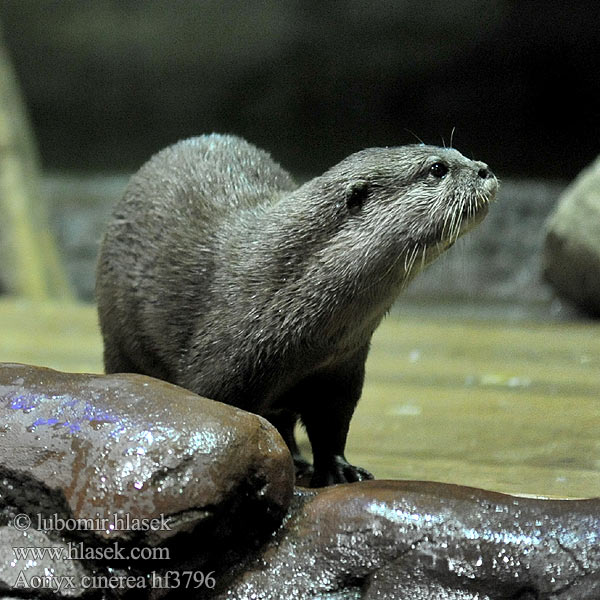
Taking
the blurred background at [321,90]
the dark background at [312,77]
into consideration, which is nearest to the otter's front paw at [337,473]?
the blurred background at [321,90]

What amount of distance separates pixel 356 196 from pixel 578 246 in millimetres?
3622

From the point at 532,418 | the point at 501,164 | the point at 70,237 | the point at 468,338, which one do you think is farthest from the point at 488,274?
the point at 532,418

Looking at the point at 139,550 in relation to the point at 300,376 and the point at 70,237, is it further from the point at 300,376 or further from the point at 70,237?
the point at 70,237

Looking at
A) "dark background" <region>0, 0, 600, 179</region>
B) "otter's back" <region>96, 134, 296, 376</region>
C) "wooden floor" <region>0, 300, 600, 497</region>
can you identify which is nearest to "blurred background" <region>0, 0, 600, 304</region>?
"dark background" <region>0, 0, 600, 179</region>

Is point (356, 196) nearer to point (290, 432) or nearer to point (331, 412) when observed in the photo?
point (331, 412)

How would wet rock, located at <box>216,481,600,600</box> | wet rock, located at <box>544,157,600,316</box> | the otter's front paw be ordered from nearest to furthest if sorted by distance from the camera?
wet rock, located at <box>216,481,600,600</box> < the otter's front paw < wet rock, located at <box>544,157,600,316</box>

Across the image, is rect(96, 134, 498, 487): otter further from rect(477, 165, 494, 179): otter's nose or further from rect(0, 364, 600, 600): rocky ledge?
rect(0, 364, 600, 600): rocky ledge

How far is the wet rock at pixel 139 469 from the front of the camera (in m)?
1.87

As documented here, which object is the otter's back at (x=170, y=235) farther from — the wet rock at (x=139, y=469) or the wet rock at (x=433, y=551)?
the wet rock at (x=433, y=551)

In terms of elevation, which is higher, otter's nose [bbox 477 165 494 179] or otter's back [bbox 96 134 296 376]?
otter's nose [bbox 477 165 494 179]

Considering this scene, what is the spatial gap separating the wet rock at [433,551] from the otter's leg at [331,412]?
62 cm

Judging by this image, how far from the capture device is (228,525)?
1.95m

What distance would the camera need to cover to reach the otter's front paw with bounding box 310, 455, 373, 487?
2582 millimetres

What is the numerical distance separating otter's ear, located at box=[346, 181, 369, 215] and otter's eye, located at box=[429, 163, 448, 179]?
0.17 m
